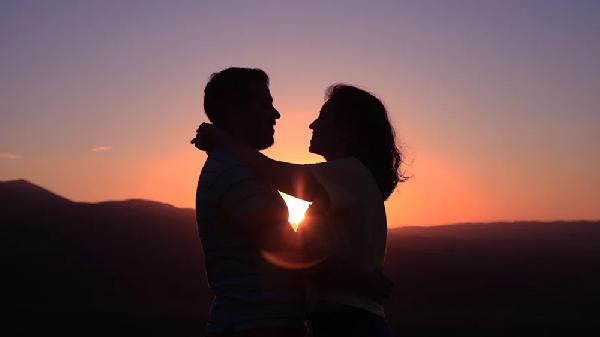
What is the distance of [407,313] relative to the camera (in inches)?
1158

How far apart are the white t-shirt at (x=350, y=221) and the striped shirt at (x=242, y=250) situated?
0.18m

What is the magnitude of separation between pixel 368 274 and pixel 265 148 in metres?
0.71

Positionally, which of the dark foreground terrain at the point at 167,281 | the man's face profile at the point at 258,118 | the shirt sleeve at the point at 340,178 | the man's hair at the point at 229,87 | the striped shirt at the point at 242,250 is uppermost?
the man's hair at the point at 229,87

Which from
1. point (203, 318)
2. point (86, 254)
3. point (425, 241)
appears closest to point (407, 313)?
point (203, 318)

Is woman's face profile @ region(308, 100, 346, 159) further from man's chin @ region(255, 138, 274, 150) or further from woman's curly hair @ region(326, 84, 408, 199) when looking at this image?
man's chin @ region(255, 138, 274, 150)

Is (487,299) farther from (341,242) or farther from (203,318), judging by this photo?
(341,242)

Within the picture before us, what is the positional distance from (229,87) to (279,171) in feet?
1.48

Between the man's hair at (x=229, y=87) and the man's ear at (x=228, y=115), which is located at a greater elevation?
the man's hair at (x=229, y=87)

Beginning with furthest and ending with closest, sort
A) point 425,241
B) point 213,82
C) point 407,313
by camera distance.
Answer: point 425,241
point 407,313
point 213,82

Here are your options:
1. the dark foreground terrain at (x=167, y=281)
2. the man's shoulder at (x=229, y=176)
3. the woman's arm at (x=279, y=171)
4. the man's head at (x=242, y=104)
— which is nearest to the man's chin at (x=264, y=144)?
the man's head at (x=242, y=104)

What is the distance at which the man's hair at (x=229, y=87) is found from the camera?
122 inches

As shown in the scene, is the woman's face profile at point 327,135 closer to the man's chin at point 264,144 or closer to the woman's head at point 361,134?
the woman's head at point 361,134

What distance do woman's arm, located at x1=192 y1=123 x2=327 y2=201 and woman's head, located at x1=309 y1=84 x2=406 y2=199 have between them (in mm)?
320

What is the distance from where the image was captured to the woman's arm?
113 inches
